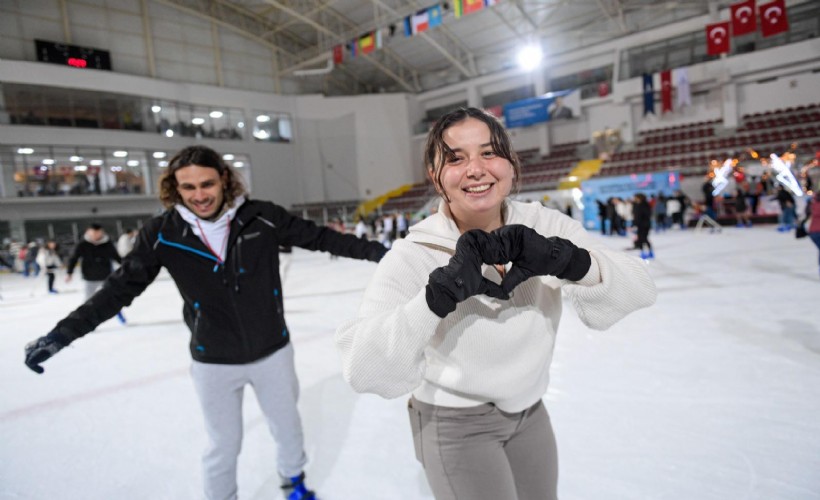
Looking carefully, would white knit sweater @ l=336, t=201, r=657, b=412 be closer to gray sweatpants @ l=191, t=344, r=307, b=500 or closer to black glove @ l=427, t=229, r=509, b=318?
black glove @ l=427, t=229, r=509, b=318

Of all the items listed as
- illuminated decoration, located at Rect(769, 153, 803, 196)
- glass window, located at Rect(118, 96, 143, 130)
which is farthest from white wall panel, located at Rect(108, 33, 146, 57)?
illuminated decoration, located at Rect(769, 153, 803, 196)

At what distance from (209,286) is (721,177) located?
14.0 metres

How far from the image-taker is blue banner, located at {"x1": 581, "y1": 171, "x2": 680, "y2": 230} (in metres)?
12.2

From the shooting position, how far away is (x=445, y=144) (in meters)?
0.99

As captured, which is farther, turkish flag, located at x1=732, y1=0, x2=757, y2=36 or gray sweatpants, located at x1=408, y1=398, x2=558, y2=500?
turkish flag, located at x1=732, y1=0, x2=757, y2=36

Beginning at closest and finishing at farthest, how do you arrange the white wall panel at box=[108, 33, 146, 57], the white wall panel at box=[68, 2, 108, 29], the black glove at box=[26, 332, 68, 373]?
the black glove at box=[26, 332, 68, 373], the white wall panel at box=[68, 2, 108, 29], the white wall panel at box=[108, 33, 146, 57]

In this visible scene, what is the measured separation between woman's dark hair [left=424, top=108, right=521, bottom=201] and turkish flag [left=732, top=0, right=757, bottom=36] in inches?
659

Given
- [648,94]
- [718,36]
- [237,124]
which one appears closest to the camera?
[718,36]

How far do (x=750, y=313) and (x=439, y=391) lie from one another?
3.95 m

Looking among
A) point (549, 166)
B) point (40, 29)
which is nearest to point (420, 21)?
point (549, 166)

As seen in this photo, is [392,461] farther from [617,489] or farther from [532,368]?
[532,368]

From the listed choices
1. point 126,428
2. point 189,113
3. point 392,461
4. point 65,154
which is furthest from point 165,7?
point 392,461

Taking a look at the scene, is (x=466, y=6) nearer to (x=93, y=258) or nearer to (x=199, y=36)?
(x=93, y=258)

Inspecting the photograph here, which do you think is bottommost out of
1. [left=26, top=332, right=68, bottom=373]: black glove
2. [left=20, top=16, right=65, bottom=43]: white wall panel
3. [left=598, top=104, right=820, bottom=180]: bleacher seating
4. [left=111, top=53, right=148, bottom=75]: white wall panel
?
[left=26, top=332, right=68, bottom=373]: black glove
